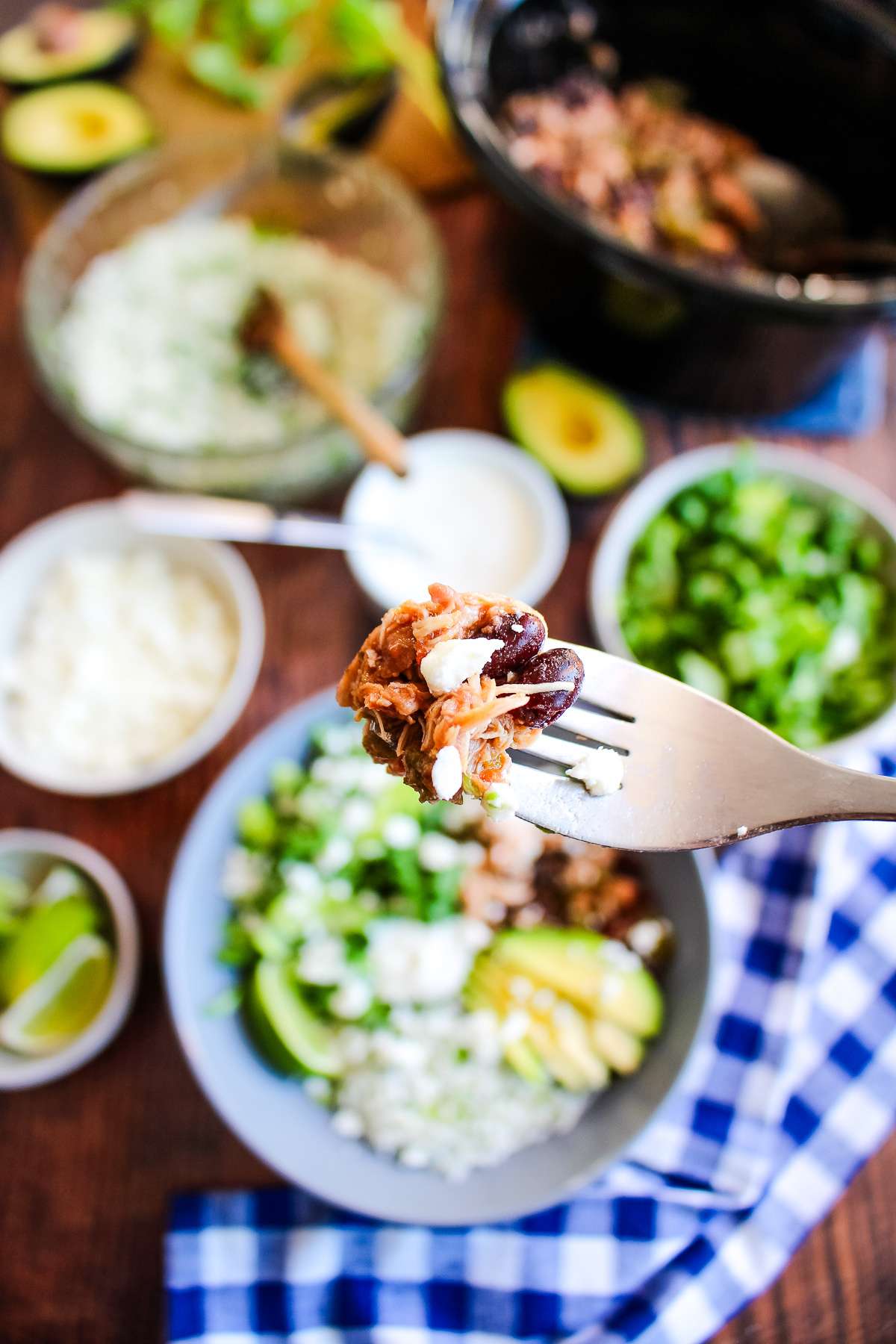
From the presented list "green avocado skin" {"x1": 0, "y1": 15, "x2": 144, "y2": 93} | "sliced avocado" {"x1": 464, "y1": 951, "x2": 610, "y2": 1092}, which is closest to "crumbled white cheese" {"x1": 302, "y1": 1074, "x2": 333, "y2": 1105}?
"sliced avocado" {"x1": 464, "y1": 951, "x2": 610, "y2": 1092}

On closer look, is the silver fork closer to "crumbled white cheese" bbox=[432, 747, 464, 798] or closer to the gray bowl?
"crumbled white cheese" bbox=[432, 747, 464, 798]

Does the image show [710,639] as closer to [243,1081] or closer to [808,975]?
[808,975]

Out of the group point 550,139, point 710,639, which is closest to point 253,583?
point 710,639

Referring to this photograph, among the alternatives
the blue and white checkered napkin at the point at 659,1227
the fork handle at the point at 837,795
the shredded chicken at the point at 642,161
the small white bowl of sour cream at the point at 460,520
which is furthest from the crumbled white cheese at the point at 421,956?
the shredded chicken at the point at 642,161

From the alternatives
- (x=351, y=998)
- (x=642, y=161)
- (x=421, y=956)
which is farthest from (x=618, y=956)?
(x=642, y=161)

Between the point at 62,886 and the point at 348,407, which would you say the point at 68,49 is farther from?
the point at 62,886

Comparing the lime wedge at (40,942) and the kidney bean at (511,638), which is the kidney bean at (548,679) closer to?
the kidney bean at (511,638)
